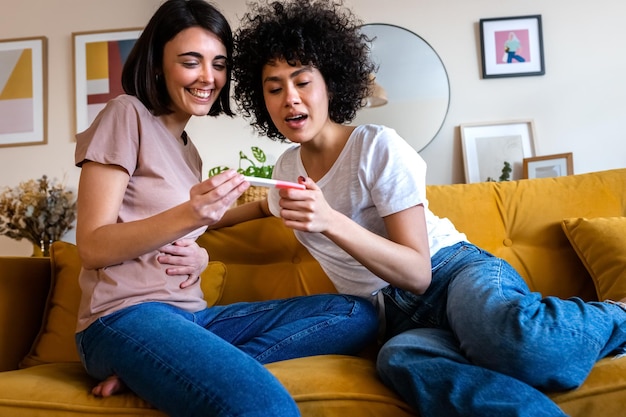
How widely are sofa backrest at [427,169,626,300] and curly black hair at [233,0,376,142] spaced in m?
0.43

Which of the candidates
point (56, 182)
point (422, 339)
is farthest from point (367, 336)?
point (56, 182)

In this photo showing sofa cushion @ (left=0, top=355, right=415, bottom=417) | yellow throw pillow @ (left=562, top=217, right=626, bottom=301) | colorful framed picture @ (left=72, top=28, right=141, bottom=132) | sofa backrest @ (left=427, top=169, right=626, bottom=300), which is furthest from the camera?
colorful framed picture @ (left=72, top=28, right=141, bottom=132)

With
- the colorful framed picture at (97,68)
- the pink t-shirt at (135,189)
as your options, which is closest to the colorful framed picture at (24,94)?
the colorful framed picture at (97,68)

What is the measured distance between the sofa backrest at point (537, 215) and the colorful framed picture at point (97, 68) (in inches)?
73.5

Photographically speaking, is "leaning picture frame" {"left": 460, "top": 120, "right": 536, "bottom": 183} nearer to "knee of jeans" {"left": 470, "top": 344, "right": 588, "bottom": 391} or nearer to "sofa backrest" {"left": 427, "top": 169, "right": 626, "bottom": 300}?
"sofa backrest" {"left": 427, "top": 169, "right": 626, "bottom": 300}

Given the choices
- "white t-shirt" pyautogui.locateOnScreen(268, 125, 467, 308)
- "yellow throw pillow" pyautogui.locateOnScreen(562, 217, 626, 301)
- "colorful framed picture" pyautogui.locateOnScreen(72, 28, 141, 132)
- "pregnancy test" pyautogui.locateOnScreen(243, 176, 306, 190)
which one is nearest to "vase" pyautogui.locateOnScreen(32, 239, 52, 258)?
"colorful framed picture" pyautogui.locateOnScreen(72, 28, 141, 132)

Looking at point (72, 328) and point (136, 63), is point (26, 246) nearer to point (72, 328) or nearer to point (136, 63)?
point (72, 328)

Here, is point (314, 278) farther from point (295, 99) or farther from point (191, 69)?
point (191, 69)

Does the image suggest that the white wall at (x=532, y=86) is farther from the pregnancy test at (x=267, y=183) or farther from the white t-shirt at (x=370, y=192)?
the pregnancy test at (x=267, y=183)

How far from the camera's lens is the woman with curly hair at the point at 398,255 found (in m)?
1.03

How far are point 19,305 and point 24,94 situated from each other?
1.82 metres

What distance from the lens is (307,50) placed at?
4.52ft

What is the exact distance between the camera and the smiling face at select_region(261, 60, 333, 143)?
1347 mm

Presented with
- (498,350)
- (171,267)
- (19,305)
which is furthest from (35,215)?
(498,350)
